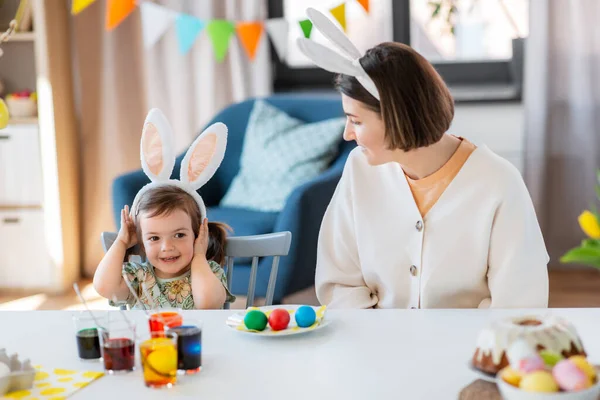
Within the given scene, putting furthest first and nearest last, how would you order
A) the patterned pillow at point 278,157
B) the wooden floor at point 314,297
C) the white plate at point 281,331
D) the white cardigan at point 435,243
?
the wooden floor at point 314,297, the patterned pillow at point 278,157, the white cardigan at point 435,243, the white plate at point 281,331

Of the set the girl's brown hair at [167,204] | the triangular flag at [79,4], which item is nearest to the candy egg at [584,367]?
the girl's brown hair at [167,204]

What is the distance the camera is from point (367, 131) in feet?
5.75

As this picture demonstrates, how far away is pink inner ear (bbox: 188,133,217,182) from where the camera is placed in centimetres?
182

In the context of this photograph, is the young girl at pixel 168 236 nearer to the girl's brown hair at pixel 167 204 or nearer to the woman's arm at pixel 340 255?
the girl's brown hair at pixel 167 204

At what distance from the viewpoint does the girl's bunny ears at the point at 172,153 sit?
1.79m

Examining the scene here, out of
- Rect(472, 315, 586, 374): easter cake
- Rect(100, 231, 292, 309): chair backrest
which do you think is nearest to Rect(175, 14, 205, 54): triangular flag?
Rect(100, 231, 292, 309): chair backrest

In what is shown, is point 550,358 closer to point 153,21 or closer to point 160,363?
point 160,363

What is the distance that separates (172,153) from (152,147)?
0.14ft

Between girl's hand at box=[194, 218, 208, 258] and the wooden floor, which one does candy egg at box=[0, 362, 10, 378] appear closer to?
girl's hand at box=[194, 218, 208, 258]

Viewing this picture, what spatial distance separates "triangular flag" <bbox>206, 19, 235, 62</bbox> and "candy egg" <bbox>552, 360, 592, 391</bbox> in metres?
3.43

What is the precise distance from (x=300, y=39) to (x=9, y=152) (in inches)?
110

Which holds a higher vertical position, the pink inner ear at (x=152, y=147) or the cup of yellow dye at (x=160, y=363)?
the pink inner ear at (x=152, y=147)

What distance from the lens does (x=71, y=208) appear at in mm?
4402

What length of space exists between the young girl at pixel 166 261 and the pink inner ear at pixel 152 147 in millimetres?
63
